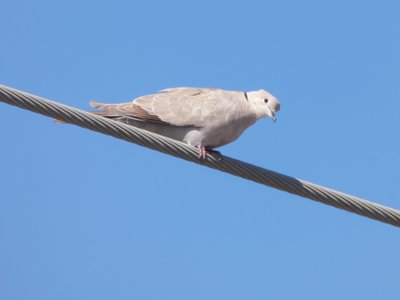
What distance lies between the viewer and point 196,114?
810 centimetres

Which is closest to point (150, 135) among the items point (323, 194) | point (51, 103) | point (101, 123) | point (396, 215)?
point (101, 123)

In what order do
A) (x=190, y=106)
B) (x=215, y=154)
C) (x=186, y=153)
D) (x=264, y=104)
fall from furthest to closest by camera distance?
1. (x=264, y=104)
2. (x=190, y=106)
3. (x=215, y=154)
4. (x=186, y=153)

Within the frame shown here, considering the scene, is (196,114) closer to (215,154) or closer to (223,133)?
(223,133)

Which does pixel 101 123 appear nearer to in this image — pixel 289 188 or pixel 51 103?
pixel 51 103

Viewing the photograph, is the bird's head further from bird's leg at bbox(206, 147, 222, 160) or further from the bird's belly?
bird's leg at bbox(206, 147, 222, 160)

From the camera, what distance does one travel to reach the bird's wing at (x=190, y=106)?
317 inches

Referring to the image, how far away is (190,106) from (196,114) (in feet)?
0.50

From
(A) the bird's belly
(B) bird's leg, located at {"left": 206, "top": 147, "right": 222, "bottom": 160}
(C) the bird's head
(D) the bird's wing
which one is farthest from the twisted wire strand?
(C) the bird's head

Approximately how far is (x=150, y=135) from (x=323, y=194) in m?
1.32

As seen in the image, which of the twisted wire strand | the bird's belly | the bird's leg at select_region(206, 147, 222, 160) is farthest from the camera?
the bird's belly

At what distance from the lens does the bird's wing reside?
26.4 ft

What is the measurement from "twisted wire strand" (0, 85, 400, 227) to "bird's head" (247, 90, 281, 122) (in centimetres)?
171

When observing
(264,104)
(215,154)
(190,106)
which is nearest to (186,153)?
(215,154)

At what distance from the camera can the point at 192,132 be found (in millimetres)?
8031
